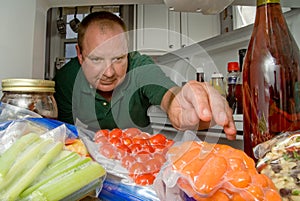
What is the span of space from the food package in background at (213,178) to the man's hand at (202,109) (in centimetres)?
14

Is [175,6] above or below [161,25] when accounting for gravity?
below

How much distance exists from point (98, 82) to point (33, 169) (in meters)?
0.61

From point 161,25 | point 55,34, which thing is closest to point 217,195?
point 161,25

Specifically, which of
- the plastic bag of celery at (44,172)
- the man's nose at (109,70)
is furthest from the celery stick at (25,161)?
the man's nose at (109,70)

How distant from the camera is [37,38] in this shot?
600mm

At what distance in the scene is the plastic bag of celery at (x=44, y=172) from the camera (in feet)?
0.77

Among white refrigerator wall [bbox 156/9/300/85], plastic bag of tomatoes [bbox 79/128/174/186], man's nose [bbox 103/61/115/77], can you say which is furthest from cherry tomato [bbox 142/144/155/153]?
white refrigerator wall [bbox 156/9/300/85]

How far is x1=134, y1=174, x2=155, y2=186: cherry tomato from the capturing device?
0.30 m

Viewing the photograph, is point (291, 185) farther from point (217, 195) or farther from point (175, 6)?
point (175, 6)

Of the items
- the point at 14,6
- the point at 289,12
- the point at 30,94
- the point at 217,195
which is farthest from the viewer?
the point at 289,12

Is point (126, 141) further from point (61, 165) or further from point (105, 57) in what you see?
point (105, 57)

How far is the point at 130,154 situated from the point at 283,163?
0.63ft

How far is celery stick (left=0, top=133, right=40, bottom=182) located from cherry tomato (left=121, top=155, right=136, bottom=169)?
0.11 metres

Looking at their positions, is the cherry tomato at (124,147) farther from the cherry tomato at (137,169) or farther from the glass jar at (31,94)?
the glass jar at (31,94)
